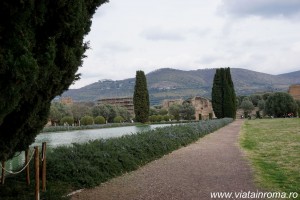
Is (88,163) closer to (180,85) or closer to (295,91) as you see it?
(295,91)

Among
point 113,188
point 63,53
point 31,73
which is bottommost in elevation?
point 113,188

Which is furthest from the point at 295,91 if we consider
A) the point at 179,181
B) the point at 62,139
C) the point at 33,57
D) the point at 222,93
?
the point at 33,57

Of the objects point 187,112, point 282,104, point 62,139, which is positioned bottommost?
point 62,139

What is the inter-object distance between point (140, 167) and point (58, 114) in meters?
46.7

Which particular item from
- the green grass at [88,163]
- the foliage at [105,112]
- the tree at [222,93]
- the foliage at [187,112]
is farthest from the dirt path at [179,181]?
the foliage at [187,112]

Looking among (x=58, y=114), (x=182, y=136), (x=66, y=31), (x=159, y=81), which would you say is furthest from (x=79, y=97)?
(x=66, y=31)

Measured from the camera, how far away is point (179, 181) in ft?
23.7

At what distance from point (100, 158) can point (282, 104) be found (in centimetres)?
5732

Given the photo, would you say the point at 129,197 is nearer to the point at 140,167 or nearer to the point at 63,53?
the point at 63,53

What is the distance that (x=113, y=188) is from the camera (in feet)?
23.0

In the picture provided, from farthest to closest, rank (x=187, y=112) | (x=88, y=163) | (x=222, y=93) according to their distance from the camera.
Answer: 1. (x=187, y=112)
2. (x=222, y=93)
3. (x=88, y=163)

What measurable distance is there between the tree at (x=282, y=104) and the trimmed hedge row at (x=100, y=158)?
172 feet

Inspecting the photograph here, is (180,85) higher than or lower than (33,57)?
higher

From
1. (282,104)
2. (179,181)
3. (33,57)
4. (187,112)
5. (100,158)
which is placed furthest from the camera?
(187,112)
